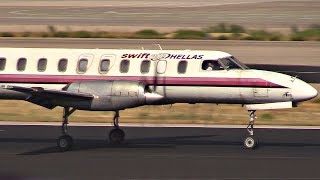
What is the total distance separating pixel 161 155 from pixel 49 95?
3454mm

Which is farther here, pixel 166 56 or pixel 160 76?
pixel 166 56

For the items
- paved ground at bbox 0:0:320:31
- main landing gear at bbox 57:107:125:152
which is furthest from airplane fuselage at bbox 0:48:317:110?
paved ground at bbox 0:0:320:31

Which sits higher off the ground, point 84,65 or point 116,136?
point 84,65

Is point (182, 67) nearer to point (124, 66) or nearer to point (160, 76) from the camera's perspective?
point (160, 76)

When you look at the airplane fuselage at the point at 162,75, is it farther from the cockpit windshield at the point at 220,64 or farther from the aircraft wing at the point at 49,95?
the aircraft wing at the point at 49,95

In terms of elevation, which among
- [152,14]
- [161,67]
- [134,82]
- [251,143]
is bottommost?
[251,143]

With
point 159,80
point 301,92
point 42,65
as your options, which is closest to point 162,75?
point 159,80

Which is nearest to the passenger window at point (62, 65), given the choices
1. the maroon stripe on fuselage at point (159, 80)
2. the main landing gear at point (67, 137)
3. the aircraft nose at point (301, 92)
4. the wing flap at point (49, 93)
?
the maroon stripe on fuselage at point (159, 80)

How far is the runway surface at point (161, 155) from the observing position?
2069 centimetres

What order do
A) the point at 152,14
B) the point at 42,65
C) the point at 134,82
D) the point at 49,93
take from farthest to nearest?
the point at 152,14 < the point at 42,65 < the point at 134,82 < the point at 49,93

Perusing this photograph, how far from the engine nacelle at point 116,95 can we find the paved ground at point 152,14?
44.6 meters

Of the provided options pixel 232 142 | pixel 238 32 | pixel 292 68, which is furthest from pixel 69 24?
pixel 232 142

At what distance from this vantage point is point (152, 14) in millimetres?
87438

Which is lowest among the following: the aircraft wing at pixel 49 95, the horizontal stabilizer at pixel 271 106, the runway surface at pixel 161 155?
the runway surface at pixel 161 155
